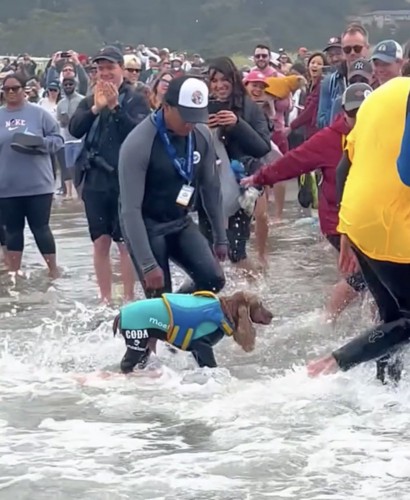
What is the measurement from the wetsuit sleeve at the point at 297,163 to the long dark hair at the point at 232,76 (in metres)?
1.41

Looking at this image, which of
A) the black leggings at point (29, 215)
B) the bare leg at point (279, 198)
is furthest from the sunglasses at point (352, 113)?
the bare leg at point (279, 198)

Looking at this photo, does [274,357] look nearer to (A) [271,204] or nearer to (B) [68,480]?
(B) [68,480]

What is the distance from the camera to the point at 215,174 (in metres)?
7.20

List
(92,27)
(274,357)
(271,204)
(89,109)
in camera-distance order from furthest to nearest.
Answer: (92,27) → (271,204) → (89,109) → (274,357)

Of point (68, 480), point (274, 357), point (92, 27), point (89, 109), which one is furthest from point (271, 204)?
point (92, 27)

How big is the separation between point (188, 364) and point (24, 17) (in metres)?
45.5

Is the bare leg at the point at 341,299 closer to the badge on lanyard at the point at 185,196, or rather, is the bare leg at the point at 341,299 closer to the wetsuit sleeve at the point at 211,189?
the wetsuit sleeve at the point at 211,189

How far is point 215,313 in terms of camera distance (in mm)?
6340

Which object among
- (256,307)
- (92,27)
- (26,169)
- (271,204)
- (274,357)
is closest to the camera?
(256,307)

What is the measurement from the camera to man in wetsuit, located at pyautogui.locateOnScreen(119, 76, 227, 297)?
657cm

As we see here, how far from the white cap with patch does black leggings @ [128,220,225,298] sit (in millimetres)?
707

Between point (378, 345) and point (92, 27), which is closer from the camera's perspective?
point (378, 345)

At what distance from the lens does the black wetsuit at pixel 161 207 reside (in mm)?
6598

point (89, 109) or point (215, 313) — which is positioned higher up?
point (89, 109)
